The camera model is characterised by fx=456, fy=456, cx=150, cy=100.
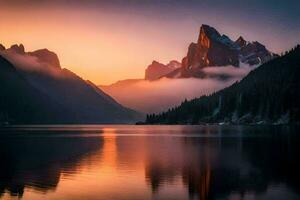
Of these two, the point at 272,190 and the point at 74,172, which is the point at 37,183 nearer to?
the point at 74,172

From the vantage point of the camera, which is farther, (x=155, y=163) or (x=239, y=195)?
(x=155, y=163)

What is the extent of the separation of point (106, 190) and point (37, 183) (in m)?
10.1

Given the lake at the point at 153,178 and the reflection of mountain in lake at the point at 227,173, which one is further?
the reflection of mountain in lake at the point at 227,173

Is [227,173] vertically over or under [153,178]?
over

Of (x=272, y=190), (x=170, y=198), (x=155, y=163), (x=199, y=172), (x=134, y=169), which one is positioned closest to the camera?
(x=170, y=198)

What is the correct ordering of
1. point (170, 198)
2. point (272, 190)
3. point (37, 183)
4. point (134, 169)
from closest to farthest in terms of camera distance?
point (170, 198) < point (272, 190) < point (37, 183) < point (134, 169)

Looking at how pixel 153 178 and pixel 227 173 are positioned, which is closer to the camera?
pixel 153 178

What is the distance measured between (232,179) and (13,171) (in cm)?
3235

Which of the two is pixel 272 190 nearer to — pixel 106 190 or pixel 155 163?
pixel 106 190

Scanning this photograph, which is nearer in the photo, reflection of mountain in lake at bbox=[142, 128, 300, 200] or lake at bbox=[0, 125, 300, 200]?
lake at bbox=[0, 125, 300, 200]

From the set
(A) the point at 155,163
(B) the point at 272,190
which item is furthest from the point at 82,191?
(A) the point at 155,163

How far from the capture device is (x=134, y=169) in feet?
236

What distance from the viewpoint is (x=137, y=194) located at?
1890 inches

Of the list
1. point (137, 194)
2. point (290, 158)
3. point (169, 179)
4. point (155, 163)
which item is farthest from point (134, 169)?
point (290, 158)
